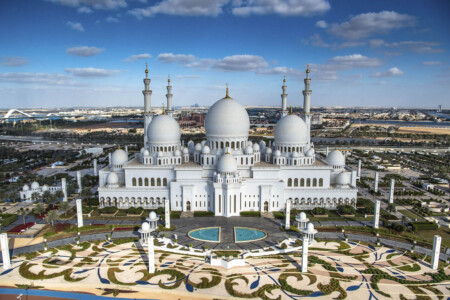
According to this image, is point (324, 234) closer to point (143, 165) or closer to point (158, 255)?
point (158, 255)

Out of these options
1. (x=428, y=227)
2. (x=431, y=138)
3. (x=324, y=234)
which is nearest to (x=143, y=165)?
(x=324, y=234)

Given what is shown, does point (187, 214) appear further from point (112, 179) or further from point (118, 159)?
point (118, 159)

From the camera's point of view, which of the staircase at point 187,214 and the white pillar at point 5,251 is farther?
the staircase at point 187,214

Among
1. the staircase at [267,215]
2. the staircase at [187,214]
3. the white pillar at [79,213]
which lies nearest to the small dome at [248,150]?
the staircase at [267,215]

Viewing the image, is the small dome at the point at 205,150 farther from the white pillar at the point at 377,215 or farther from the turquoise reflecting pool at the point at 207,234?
the white pillar at the point at 377,215

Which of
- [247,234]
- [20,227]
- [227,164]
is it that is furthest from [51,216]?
[247,234]

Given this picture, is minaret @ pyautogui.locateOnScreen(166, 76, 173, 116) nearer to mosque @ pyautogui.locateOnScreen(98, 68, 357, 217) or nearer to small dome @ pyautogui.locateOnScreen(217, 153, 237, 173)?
mosque @ pyautogui.locateOnScreen(98, 68, 357, 217)

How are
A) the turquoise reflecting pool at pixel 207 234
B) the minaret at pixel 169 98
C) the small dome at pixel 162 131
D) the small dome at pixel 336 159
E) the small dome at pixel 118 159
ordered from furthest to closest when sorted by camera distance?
the minaret at pixel 169 98, the small dome at pixel 118 159, the small dome at pixel 336 159, the small dome at pixel 162 131, the turquoise reflecting pool at pixel 207 234

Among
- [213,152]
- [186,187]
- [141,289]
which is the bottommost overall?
[141,289]
